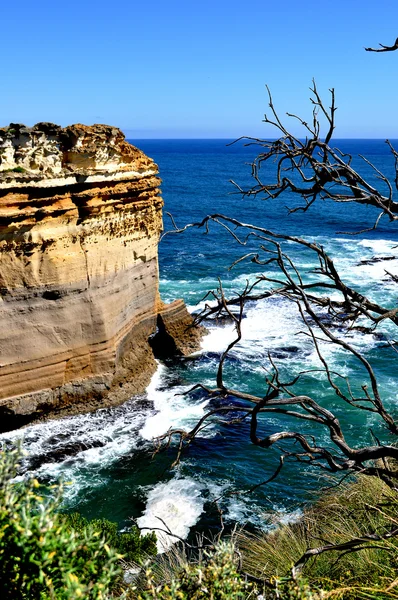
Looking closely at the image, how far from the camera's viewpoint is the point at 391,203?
20.4 ft

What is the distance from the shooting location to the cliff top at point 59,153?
14.2m

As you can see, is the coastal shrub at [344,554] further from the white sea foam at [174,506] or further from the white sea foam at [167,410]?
the white sea foam at [167,410]

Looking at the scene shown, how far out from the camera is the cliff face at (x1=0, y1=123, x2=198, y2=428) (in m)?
14.6

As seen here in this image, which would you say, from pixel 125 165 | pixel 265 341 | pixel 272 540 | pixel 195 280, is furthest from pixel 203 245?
pixel 272 540

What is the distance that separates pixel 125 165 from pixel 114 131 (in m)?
1.04

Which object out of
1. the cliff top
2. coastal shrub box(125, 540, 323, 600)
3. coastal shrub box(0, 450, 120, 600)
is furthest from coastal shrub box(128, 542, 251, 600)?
the cliff top

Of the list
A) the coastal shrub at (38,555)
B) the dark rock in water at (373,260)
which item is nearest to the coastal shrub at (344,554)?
the coastal shrub at (38,555)

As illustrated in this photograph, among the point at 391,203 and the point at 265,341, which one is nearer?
the point at 391,203

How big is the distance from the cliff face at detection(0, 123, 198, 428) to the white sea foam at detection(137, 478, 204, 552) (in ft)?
13.3

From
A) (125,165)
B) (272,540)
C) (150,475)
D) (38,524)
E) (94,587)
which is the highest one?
(125,165)

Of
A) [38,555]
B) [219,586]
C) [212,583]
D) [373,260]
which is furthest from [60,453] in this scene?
[373,260]

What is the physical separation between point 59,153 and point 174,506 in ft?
29.5

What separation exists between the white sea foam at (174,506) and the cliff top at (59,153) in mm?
7945

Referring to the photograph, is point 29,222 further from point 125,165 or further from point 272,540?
point 272,540
